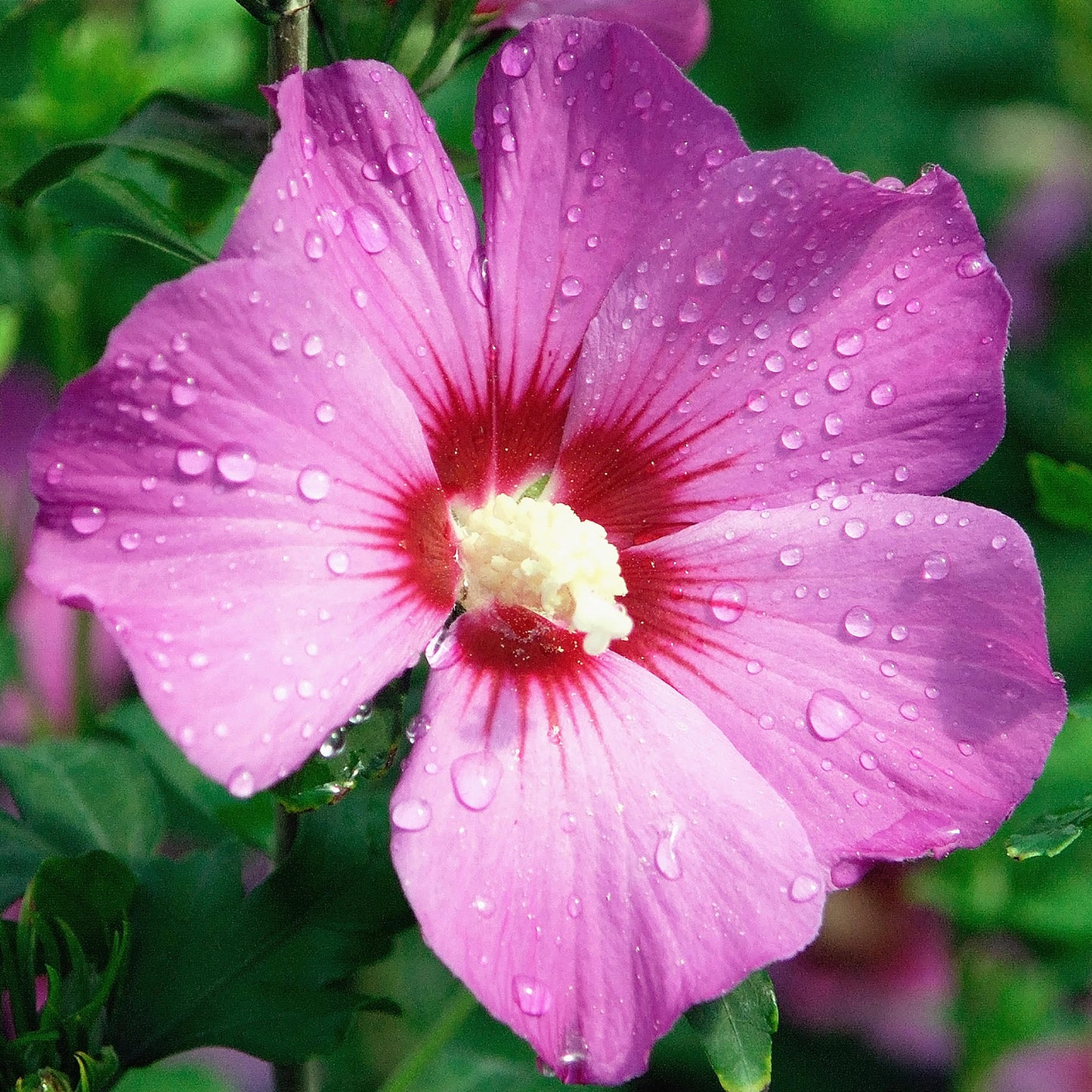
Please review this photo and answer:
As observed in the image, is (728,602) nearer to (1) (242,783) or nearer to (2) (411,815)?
(2) (411,815)

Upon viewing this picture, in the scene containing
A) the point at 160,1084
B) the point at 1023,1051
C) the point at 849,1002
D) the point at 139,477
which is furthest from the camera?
the point at 849,1002

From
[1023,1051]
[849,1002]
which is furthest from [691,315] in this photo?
[849,1002]

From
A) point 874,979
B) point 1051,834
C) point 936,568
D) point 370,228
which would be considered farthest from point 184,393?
point 874,979

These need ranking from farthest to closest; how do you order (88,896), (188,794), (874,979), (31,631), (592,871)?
(874,979)
(31,631)
(188,794)
(88,896)
(592,871)

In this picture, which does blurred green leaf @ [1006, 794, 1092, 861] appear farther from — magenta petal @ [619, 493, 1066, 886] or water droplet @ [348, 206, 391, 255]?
water droplet @ [348, 206, 391, 255]

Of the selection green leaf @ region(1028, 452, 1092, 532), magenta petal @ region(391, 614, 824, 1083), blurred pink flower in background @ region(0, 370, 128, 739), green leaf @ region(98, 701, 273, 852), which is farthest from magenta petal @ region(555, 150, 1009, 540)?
blurred pink flower in background @ region(0, 370, 128, 739)

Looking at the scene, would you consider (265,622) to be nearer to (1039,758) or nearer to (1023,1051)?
(1039,758)
